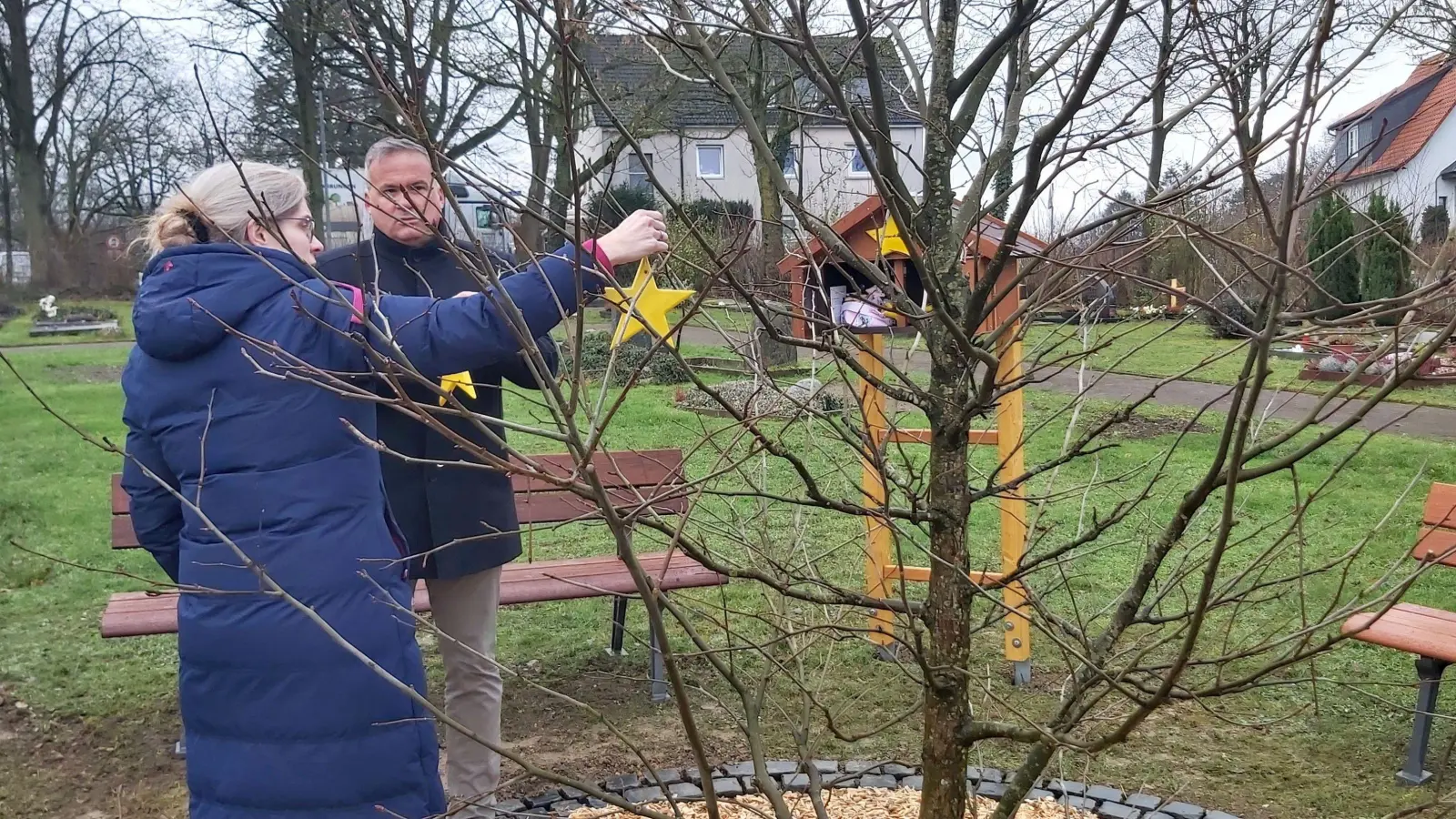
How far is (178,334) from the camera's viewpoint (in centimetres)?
200

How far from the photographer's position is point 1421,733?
3.42 meters

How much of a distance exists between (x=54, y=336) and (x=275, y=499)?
23.1 metres

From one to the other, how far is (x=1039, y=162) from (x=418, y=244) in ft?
5.66

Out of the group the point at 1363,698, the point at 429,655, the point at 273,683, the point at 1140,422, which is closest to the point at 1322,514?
the point at 1363,698

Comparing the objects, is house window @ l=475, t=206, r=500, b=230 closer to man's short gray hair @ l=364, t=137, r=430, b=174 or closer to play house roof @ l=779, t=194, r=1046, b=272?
man's short gray hair @ l=364, t=137, r=430, b=174

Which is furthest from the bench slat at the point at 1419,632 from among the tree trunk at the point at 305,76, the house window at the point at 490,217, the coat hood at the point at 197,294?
the tree trunk at the point at 305,76

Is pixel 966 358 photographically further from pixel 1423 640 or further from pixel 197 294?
pixel 1423 640

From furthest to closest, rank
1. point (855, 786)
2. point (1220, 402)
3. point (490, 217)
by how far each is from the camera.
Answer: point (1220, 402), point (855, 786), point (490, 217)

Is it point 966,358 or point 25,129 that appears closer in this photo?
point 966,358

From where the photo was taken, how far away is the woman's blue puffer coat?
203cm

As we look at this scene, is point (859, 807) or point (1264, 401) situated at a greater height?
point (1264, 401)

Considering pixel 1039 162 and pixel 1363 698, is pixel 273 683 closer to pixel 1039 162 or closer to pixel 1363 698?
pixel 1039 162

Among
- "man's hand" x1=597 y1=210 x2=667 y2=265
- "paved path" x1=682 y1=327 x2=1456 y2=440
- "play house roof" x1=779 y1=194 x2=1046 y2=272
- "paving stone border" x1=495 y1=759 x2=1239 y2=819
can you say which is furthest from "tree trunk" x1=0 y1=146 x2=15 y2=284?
"man's hand" x1=597 y1=210 x2=667 y2=265

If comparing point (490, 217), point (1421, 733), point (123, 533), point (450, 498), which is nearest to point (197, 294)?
point (490, 217)
